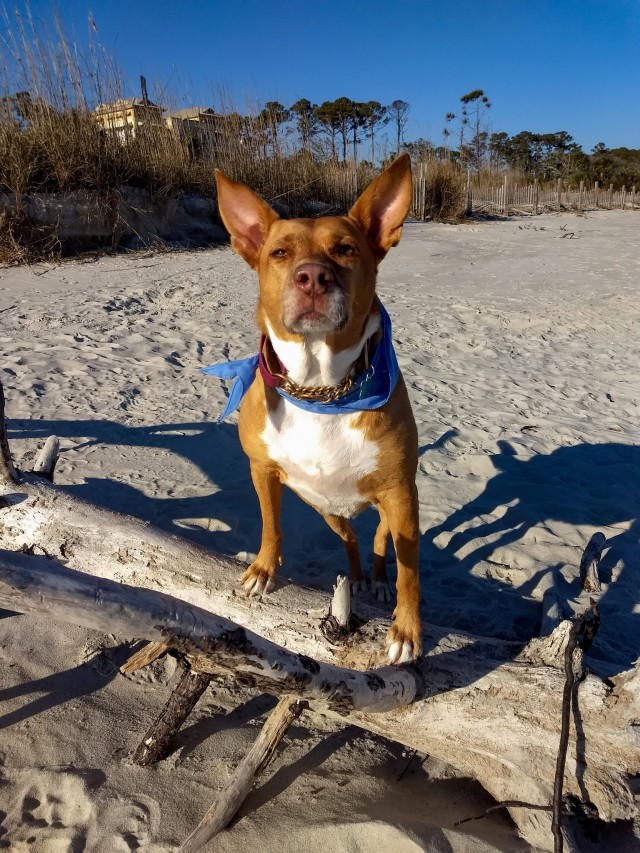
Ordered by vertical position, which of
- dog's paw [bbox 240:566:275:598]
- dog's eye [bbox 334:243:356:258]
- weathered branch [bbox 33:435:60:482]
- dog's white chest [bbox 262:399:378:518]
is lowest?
dog's paw [bbox 240:566:275:598]

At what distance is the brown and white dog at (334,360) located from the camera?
2.09 meters

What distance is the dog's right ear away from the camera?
229 centimetres

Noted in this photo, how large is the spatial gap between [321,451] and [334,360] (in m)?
0.33

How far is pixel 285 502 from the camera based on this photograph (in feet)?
12.9

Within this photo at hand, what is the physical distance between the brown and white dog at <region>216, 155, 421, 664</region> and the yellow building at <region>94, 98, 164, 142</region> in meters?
9.87

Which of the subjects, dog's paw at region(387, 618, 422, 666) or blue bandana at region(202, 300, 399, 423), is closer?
dog's paw at region(387, 618, 422, 666)

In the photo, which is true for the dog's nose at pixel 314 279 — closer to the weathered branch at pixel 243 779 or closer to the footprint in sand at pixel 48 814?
the weathered branch at pixel 243 779

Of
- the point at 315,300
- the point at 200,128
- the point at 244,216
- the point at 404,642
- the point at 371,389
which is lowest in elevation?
the point at 404,642

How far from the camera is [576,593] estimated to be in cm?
304

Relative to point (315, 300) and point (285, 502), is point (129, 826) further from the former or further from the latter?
point (285, 502)

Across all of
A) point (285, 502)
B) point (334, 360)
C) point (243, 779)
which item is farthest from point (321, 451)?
point (285, 502)

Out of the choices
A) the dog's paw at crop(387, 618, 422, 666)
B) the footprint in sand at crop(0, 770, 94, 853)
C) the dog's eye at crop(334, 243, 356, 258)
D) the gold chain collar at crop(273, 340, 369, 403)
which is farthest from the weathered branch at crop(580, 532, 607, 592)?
the footprint in sand at crop(0, 770, 94, 853)

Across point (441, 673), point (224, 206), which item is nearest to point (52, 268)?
point (224, 206)

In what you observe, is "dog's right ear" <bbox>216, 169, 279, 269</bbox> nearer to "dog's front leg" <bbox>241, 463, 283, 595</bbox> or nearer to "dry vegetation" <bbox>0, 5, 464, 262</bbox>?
"dog's front leg" <bbox>241, 463, 283, 595</bbox>
